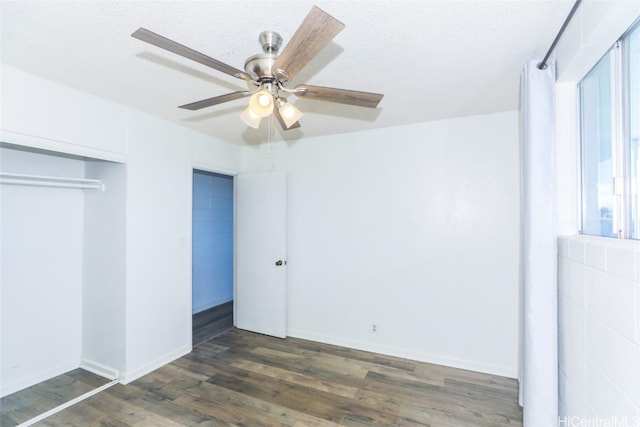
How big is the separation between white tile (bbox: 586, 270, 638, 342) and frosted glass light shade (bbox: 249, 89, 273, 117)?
1.64 metres

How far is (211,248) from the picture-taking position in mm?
5012

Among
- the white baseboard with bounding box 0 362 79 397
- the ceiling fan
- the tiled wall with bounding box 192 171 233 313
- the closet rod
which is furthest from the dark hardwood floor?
the ceiling fan

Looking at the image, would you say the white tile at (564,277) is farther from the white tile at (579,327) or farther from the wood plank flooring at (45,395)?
the wood plank flooring at (45,395)

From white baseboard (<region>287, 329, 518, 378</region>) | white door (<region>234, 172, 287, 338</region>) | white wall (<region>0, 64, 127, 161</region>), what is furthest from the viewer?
white door (<region>234, 172, 287, 338</region>)

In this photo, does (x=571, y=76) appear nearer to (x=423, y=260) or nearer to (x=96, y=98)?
(x=423, y=260)

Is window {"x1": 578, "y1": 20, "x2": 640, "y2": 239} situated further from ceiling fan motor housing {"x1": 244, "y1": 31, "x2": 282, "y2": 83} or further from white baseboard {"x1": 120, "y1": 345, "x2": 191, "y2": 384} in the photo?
white baseboard {"x1": 120, "y1": 345, "x2": 191, "y2": 384}

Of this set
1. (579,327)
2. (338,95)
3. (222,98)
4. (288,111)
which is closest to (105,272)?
(222,98)

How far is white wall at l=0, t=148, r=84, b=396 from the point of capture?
2443 millimetres

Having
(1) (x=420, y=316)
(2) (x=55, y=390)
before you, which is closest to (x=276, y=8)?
(1) (x=420, y=316)

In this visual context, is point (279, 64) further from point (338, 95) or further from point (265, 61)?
point (338, 95)

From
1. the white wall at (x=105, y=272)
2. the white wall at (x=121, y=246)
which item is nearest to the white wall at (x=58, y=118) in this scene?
the white wall at (x=121, y=246)

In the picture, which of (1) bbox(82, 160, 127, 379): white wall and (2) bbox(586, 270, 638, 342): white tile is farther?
(1) bbox(82, 160, 127, 379): white wall

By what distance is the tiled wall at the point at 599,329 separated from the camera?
1065mm

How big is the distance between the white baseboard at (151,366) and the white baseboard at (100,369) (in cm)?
10
